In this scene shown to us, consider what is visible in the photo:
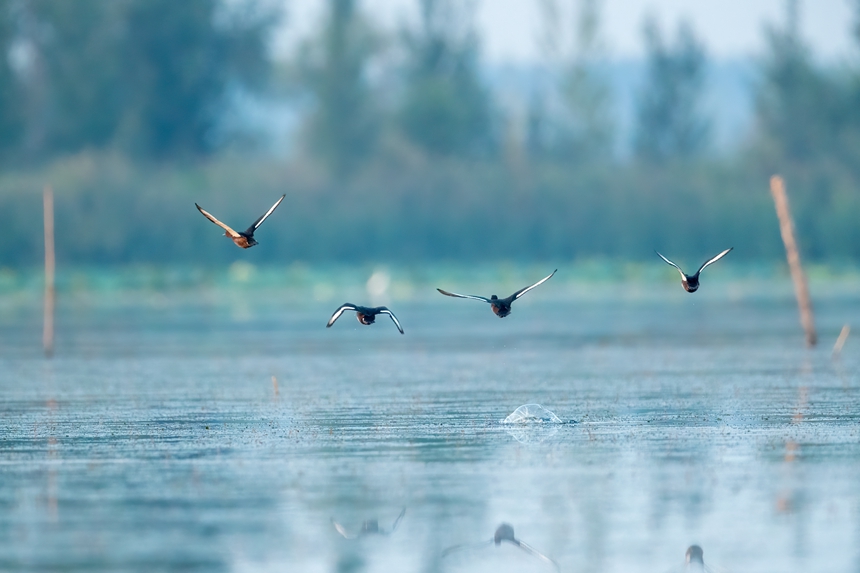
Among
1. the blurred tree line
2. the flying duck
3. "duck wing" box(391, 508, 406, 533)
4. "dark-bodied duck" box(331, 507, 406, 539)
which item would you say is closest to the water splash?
"duck wing" box(391, 508, 406, 533)

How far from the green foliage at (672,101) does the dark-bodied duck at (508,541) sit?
70.2 metres

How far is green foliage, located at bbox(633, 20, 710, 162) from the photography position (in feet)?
270

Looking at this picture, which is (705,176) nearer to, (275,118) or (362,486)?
(362,486)

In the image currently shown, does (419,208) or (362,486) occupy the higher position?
(419,208)

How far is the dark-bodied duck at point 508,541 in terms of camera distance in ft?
32.0

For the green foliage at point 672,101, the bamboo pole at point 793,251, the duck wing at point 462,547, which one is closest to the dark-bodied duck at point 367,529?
the duck wing at point 462,547

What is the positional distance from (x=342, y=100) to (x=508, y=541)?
63789 mm

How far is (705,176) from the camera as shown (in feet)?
234

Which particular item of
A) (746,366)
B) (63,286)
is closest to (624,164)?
(63,286)

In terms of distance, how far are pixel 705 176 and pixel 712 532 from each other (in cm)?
6244

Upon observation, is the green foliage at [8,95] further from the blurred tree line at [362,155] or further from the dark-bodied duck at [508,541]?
the dark-bodied duck at [508,541]

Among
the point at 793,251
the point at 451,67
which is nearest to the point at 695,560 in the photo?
the point at 793,251

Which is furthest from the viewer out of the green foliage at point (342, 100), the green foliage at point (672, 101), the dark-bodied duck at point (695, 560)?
the green foliage at point (672, 101)

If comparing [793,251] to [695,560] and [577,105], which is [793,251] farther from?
[577,105]
